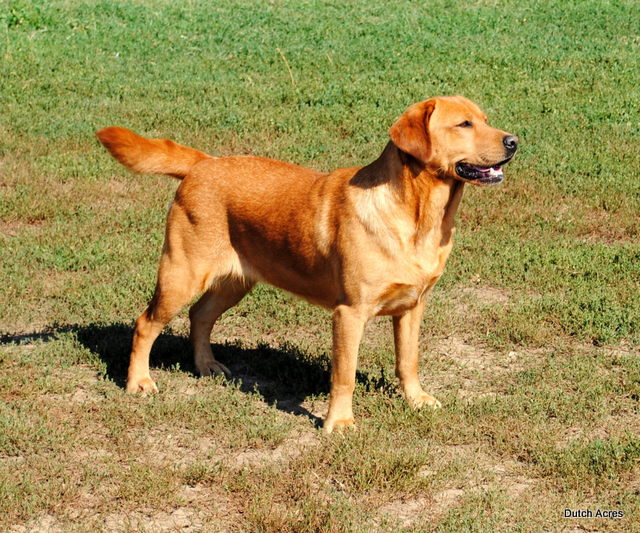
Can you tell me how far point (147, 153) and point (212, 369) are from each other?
153 centimetres

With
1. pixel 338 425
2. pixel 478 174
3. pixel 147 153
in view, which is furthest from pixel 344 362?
pixel 147 153

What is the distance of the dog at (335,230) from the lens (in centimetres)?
548

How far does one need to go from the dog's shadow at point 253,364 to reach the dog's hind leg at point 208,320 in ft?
0.37

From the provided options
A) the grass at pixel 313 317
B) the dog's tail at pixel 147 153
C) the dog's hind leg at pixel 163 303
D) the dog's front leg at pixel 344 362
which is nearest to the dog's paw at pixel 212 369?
the grass at pixel 313 317

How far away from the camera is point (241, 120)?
12344 millimetres

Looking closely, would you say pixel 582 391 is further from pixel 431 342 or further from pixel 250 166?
pixel 250 166

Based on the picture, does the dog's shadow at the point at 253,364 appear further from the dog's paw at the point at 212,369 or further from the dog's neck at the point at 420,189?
the dog's neck at the point at 420,189

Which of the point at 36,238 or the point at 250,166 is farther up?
the point at 250,166

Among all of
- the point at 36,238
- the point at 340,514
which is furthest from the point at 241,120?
the point at 340,514

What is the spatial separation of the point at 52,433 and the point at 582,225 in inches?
221

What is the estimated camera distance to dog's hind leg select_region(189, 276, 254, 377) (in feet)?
22.2

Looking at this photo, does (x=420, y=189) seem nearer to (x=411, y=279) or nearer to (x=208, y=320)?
(x=411, y=279)

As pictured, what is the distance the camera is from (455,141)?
17.9 feet

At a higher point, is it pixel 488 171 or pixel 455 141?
pixel 455 141
